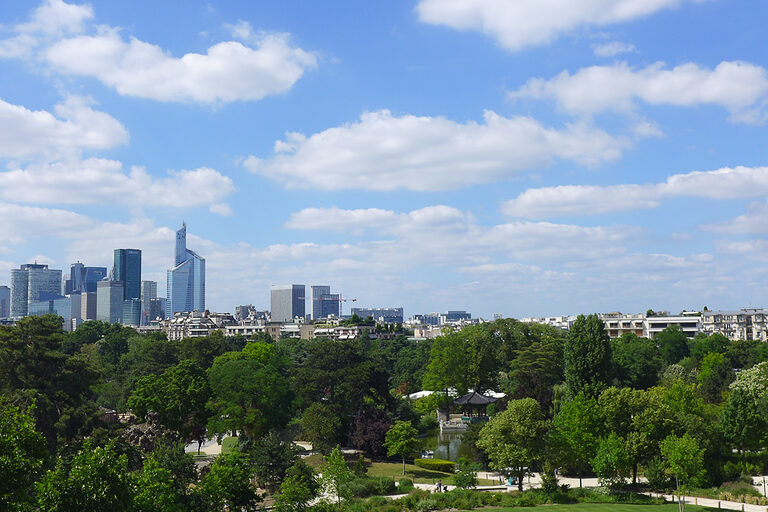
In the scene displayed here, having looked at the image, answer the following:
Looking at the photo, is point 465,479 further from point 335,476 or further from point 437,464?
point 335,476

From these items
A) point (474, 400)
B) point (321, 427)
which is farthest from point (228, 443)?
point (474, 400)

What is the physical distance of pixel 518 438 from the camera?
39.6 meters

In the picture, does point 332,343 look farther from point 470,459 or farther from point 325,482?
point 325,482

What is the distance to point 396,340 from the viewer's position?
12875 centimetres

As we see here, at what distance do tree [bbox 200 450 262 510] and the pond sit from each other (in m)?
25.6

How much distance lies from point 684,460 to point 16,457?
33941mm

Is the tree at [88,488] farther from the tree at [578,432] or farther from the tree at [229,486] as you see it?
the tree at [578,432]

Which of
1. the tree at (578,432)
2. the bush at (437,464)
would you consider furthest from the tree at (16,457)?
the bush at (437,464)

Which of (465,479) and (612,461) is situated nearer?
(612,461)

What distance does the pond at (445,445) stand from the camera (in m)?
54.5

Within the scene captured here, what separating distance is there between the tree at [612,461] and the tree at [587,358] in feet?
44.0

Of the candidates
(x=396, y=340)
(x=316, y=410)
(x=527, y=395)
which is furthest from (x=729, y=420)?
(x=396, y=340)

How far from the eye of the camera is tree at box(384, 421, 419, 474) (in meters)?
48.2

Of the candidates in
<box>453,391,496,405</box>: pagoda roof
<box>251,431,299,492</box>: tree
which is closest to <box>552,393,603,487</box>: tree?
<box>251,431,299,492</box>: tree
